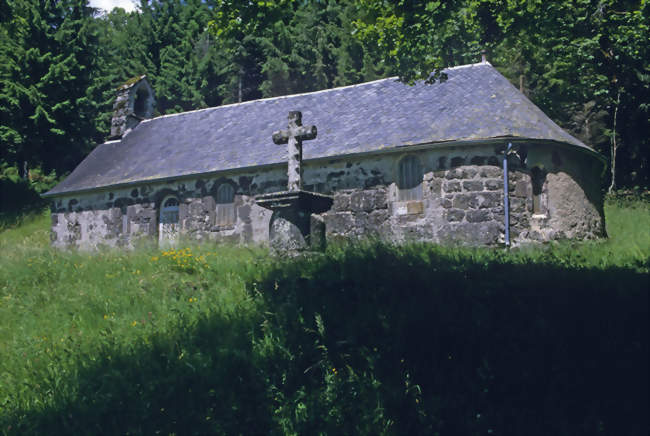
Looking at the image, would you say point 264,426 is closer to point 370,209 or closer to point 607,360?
point 607,360

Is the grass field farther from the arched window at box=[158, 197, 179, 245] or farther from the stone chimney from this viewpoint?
the stone chimney

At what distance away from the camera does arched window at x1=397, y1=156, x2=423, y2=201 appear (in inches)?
589

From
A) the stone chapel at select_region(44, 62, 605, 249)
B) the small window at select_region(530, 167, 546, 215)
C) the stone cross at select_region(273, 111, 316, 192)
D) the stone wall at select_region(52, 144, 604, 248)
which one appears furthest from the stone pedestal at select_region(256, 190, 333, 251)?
the small window at select_region(530, 167, 546, 215)

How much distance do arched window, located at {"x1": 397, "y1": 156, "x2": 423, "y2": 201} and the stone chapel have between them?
0.10 ft

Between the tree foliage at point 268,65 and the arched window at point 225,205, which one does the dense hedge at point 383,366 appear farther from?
the arched window at point 225,205

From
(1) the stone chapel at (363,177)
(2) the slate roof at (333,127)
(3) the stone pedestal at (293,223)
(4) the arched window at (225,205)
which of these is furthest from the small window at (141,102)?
(3) the stone pedestal at (293,223)

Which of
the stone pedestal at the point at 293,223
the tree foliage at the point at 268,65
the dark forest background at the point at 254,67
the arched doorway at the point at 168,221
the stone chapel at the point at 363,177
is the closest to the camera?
the stone pedestal at the point at 293,223

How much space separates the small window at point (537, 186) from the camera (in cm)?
1464

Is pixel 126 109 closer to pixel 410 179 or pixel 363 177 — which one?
pixel 363 177

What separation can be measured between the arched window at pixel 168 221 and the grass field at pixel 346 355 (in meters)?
10.6

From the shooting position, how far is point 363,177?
15.6 meters

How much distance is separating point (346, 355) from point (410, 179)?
10106mm

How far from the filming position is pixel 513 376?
5285 mm

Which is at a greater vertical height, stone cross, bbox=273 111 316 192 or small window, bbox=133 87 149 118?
small window, bbox=133 87 149 118
